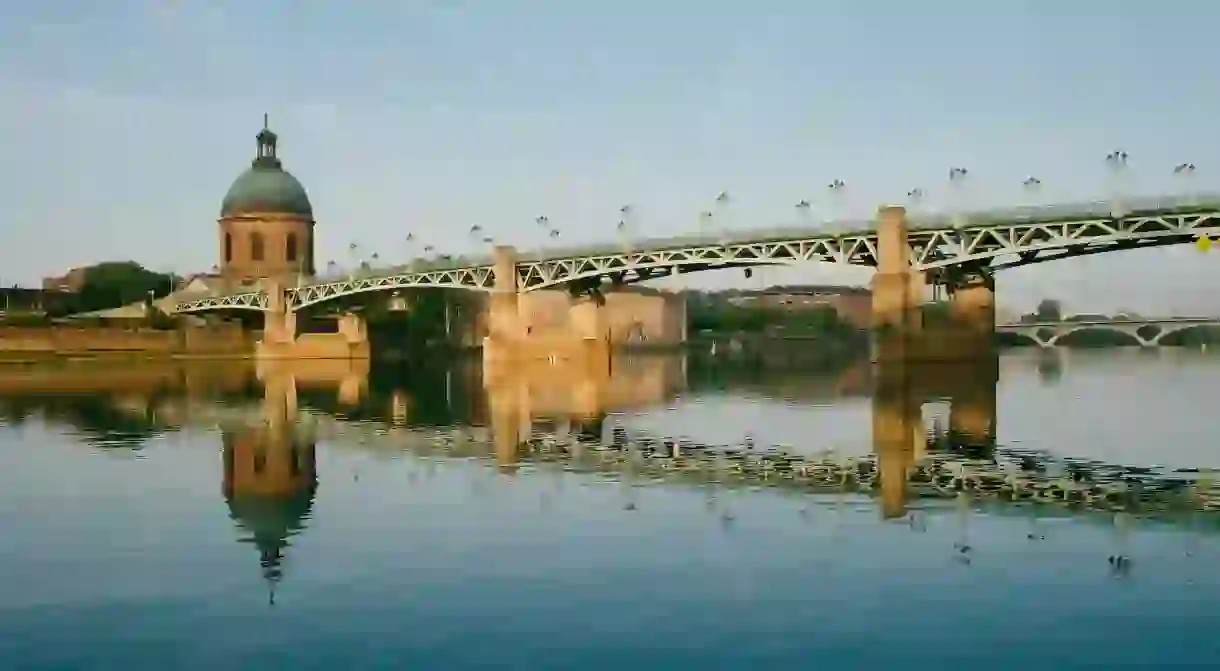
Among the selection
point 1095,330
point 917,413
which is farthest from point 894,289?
point 1095,330

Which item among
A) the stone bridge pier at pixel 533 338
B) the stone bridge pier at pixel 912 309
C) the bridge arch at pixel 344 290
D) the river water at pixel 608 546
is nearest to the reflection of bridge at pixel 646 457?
the river water at pixel 608 546

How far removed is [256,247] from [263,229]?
2.13 m

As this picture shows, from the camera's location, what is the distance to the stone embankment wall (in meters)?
112

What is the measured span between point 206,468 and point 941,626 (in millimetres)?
21320

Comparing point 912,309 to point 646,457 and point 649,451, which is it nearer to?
point 649,451

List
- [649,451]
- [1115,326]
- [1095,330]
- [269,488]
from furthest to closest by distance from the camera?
1. [1095,330]
2. [1115,326]
3. [649,451]
4. [269,488]

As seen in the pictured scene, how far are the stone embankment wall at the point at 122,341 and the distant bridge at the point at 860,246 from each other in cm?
1626

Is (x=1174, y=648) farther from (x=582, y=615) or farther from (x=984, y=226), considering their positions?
(x=984, y=226)

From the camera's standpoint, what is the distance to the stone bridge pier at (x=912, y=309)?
80875 millimetres

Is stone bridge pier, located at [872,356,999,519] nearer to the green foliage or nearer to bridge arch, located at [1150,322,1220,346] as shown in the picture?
bridge arch, located at [1150,322,1220,346]

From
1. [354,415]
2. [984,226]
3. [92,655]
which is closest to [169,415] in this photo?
[354,415]

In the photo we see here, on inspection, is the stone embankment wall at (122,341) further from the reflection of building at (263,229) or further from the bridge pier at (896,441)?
the bridge pier at (896,441)

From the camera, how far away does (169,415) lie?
51.4 metres

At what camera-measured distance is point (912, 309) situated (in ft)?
269
